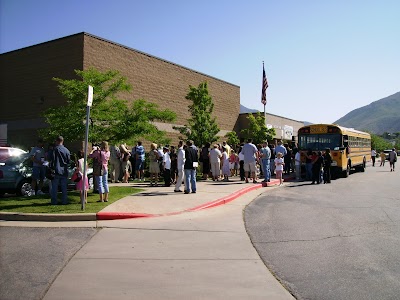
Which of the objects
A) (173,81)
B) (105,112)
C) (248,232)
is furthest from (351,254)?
(173,81)

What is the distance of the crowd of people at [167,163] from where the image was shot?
11.0 m

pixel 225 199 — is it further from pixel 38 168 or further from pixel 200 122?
pixel 200 122

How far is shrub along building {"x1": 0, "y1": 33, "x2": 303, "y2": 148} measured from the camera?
915 inches

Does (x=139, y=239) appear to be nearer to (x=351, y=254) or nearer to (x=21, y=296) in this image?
(x=21, y=296)

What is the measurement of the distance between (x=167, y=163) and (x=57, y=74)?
12.4 metres

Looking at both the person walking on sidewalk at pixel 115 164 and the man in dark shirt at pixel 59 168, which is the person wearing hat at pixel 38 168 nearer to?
the man in dark shirt at pixel 59 168

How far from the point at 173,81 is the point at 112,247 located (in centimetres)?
2481

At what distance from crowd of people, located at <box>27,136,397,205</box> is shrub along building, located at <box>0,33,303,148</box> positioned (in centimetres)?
739

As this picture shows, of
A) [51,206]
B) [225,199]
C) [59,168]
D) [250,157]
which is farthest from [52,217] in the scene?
[250,157]

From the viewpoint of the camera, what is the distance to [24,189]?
13.2 metres

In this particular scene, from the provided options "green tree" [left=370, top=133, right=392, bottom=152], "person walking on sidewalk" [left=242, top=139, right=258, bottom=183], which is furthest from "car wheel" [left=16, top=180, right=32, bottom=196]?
"green tree" [left=370, top=133, right=392, bottom=152]

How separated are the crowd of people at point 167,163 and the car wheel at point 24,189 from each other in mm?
238

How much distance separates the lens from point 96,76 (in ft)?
44.2

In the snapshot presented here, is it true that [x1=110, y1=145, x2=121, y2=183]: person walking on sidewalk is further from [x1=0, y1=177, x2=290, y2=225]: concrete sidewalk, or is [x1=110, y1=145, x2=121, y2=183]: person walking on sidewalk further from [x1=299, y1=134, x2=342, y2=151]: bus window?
[x1=299, y1=134, x2=342, y2=151]: bus window
